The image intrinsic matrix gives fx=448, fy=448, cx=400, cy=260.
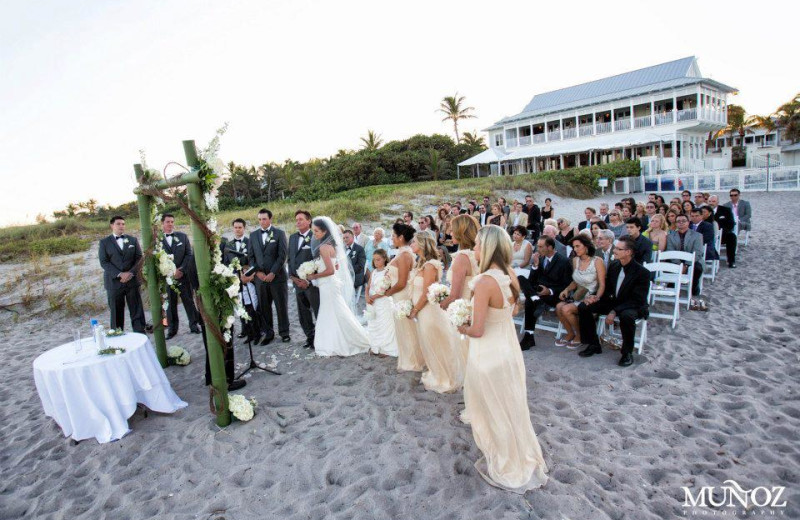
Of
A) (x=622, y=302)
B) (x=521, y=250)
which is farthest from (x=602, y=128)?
(x=622, y=302)

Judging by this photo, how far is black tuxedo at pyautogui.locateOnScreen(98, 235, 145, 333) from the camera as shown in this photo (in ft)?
25.2

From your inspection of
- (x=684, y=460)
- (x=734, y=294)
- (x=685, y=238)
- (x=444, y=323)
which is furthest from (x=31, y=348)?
(x=734, y=294)

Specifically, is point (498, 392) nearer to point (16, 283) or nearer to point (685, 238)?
point (685, 238)

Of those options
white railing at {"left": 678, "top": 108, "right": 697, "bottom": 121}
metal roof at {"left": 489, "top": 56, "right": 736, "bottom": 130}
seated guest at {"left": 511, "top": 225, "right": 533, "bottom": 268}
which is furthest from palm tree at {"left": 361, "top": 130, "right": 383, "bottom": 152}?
seated guest at {"left": 511, "top": 225, "right": 533, "bottom": 268}

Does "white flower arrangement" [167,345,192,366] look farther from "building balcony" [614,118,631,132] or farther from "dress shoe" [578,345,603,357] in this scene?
"building balcony" [614,118,631,132]

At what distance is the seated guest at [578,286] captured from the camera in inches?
253

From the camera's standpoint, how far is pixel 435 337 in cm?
546

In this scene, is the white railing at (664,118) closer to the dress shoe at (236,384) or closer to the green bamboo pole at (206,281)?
the dress shoe at (236,384)

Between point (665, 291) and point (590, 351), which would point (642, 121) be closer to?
point (665, 291)

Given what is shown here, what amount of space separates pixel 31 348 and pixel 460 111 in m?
53.4

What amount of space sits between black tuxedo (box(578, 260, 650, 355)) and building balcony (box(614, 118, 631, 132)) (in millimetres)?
36241

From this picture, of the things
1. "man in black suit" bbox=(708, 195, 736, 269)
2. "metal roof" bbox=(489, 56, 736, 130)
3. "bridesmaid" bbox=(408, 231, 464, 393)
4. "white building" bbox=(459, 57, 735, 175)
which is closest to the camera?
"bridesmaid" bbox=(408, 231, 464, 393)

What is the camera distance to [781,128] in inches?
1994

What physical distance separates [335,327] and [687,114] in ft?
123
